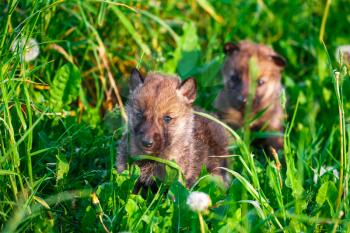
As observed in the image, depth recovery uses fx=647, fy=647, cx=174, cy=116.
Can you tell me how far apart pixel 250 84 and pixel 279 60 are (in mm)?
392

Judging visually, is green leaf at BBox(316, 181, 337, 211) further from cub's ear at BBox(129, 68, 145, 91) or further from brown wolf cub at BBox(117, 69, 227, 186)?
cub's ear at BBox(129, 68, 145, 91)

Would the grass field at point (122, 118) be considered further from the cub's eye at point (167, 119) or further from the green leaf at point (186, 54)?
the cub's eye at point (167, 119)

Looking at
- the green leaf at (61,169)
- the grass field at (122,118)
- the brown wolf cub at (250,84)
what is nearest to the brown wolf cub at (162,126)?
the grass field at (122,118)

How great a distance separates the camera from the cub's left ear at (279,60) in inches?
262

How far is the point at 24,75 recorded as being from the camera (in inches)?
157

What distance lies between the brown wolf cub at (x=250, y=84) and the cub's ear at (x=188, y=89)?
175cm

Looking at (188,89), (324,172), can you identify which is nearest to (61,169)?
(188,89)

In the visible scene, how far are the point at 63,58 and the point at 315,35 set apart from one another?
3.07 metres

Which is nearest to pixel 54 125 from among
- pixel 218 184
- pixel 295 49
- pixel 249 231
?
pixel 218 184

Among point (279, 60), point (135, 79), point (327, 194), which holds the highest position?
point (279, 60)

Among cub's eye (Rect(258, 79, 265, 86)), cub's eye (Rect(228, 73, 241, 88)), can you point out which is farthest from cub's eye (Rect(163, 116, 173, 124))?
cub's eye (Rect(258, 79, 265, 86))

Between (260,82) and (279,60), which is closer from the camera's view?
(279,60)

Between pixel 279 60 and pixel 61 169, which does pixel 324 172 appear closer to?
pixel 61 169

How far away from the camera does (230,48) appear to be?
671cm
